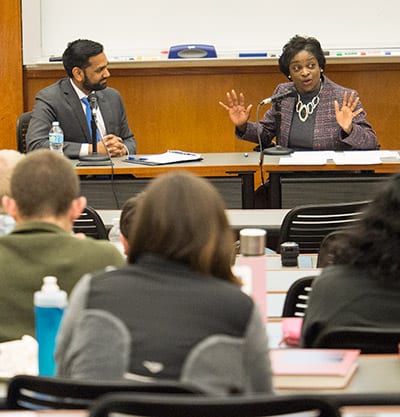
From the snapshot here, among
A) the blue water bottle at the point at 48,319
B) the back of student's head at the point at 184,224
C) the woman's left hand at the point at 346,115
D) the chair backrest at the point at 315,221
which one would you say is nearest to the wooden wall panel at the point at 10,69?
the woman's left hand at the point at 346,115

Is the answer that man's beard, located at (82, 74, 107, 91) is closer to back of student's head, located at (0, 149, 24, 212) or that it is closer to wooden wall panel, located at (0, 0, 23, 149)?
wooden wall panel, located at (0, 0, 23, 149)

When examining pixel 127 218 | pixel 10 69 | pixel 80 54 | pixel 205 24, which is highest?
pixel 205 24

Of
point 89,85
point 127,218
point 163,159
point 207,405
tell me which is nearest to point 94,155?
point 163,159

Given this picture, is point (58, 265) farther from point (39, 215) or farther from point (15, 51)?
point (15, 51)

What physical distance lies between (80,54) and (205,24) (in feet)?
6.57

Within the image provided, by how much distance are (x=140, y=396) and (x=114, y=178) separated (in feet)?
14.1

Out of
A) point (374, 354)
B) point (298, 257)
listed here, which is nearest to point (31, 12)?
point (298, 257)

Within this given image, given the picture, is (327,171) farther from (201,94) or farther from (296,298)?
(296,298)

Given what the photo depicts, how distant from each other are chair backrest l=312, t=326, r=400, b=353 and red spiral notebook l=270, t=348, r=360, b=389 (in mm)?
31

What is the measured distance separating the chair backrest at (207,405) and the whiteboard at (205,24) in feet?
21.7

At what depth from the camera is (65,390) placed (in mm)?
1829

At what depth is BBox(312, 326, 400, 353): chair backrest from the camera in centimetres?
222

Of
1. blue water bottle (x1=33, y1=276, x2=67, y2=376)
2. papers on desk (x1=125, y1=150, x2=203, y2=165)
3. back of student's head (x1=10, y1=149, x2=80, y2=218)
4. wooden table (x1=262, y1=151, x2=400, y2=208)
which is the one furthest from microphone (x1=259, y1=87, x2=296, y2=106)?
blue water bottle (x1=33, y1=276, x2=67, y2=376)

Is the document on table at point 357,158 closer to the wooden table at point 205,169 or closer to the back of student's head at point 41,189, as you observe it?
the wooden table at point 205,169
